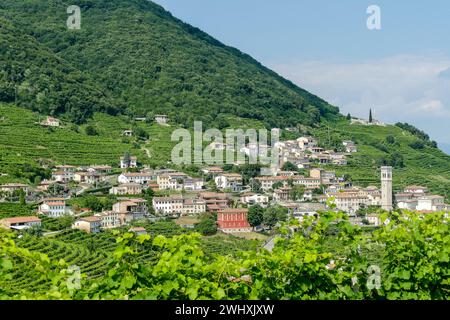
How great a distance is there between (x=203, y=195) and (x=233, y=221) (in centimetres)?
573

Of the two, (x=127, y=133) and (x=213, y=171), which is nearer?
(x=213, y=171)

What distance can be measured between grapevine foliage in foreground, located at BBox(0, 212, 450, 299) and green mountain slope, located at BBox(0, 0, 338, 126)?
170ft

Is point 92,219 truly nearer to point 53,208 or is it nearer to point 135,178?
point 53,208

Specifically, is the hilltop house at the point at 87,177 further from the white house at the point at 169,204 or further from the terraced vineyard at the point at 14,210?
the terraced vineyard at the point at 14,210

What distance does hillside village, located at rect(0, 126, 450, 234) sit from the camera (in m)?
33.0

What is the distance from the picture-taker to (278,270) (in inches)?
202

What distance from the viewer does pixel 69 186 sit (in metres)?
38.6

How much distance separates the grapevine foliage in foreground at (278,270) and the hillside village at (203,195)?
22837 mm

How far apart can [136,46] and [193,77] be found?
10852 mm

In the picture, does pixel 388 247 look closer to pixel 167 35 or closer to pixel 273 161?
pixel 273 161

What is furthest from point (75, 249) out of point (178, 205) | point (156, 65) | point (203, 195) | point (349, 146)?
point (156, 65)

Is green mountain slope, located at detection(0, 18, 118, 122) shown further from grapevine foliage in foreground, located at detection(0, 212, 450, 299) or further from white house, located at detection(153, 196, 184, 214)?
grapevine foliage in foreground, located at detection(0, 212, 450, 299)

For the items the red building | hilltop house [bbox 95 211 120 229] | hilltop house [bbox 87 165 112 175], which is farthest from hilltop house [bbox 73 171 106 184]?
the red building
